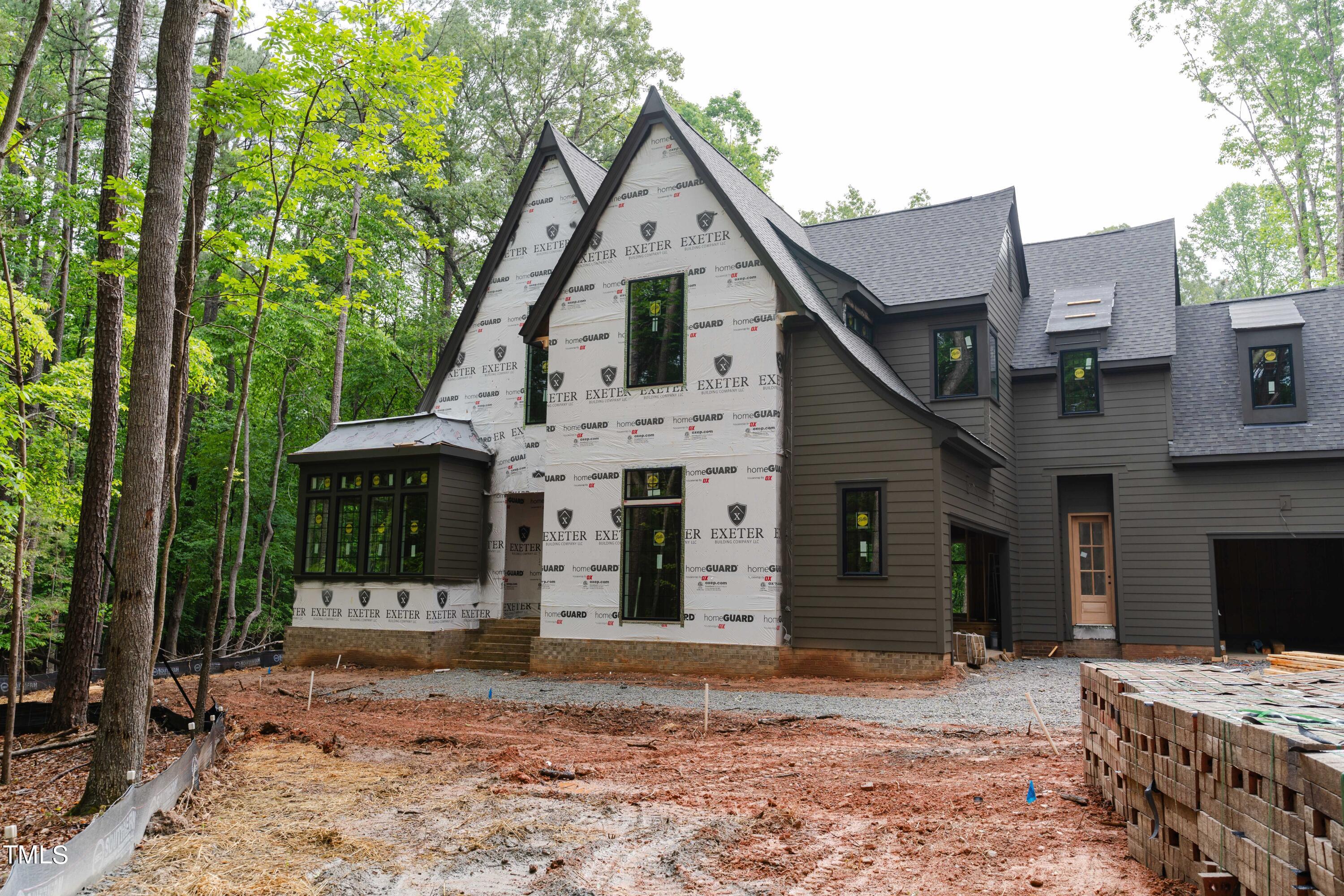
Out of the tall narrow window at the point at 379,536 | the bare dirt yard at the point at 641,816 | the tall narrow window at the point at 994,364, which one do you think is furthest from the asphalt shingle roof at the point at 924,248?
the tall narrow window at the point at 379,536

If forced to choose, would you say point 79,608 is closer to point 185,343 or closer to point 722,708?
point 185,343

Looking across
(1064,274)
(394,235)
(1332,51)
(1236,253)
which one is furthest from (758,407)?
(1236,253)

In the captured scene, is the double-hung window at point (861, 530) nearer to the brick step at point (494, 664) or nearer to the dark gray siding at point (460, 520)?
the brick step at point (494, 664)

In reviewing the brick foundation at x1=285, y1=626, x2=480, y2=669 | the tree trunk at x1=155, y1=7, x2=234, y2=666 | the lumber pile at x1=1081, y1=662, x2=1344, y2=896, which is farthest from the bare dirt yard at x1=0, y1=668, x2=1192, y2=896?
the brick foundation at x1=285, y1=626, x2=480, y2=669

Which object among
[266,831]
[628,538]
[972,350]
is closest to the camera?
[266,831]

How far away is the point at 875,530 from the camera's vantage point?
13.4 metres

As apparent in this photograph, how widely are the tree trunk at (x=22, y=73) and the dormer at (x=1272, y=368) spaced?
17.9m

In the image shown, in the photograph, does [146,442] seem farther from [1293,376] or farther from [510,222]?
[1293,376]

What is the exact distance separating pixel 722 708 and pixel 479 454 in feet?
27.7

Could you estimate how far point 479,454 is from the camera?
1741cm

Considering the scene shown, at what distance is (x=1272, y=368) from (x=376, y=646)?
55.4 feet

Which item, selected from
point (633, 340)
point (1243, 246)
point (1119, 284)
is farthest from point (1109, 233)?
point (1243, 246)

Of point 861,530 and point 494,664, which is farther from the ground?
point 861,530

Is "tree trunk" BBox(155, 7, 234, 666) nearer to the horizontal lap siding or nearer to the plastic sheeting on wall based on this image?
the plastic sheeting on wall
